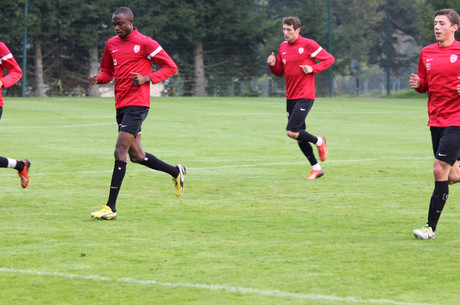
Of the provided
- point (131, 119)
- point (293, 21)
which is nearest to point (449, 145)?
point (131, 119)

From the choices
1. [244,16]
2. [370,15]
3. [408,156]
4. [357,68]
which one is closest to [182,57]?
[244,16]

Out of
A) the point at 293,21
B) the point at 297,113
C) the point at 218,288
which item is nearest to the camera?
the point at 218,288

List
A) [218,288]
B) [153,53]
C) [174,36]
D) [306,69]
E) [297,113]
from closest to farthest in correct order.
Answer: [218,288], [153,53], [306,69], [297,113], [174,36]

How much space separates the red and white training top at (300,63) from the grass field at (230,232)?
1.23m

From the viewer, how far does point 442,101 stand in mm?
7988

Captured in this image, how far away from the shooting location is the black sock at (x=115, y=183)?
895cm

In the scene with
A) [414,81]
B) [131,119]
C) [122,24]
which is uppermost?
[122,24]

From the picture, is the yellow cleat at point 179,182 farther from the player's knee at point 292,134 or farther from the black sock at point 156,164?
the player's knee at point 292,134

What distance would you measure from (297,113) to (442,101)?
4.92 m

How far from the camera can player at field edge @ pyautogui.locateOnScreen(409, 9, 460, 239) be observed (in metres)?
7.84

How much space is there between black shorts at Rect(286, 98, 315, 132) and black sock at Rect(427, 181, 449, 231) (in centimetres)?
490

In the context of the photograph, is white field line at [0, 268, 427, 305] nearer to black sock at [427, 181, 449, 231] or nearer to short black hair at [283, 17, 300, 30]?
black sock at [427, 181, 449, 231]

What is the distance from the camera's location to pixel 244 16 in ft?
171

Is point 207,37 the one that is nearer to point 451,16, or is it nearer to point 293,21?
point 293,21
